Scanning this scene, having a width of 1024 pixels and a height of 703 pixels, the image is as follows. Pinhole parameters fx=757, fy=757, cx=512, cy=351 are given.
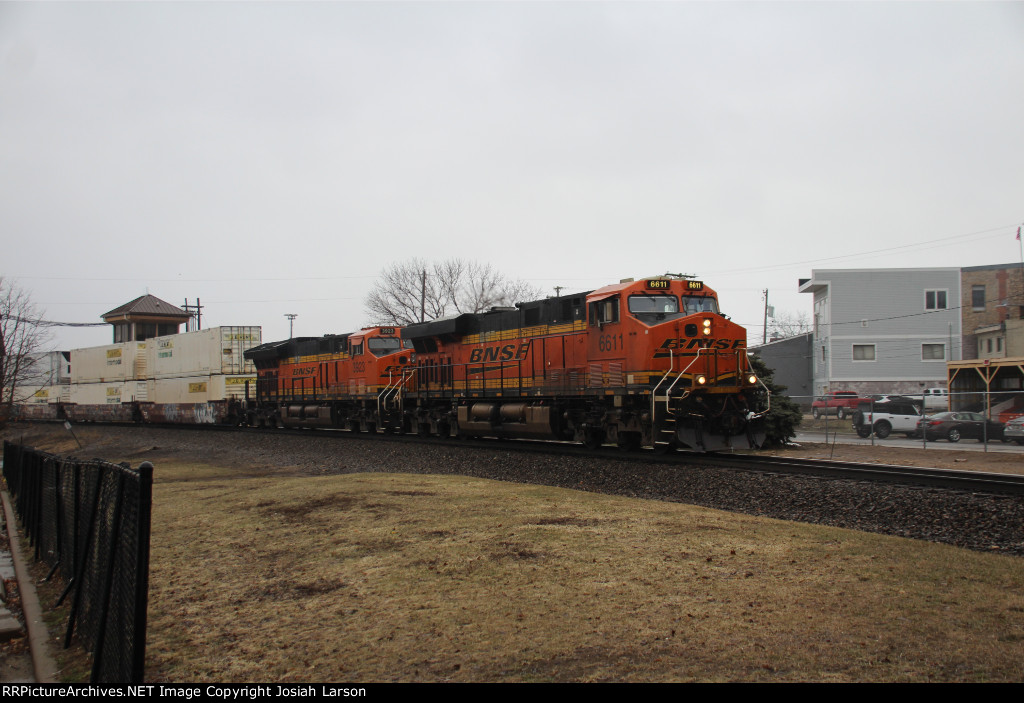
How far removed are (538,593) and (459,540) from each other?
2.02 m

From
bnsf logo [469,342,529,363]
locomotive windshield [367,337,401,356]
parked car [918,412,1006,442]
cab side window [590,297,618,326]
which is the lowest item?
parked car [918,412,1006,442]

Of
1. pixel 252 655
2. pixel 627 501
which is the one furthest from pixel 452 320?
pixel 252 655

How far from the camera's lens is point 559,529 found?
827 cm

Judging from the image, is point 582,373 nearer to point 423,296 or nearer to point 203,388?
point 203,388

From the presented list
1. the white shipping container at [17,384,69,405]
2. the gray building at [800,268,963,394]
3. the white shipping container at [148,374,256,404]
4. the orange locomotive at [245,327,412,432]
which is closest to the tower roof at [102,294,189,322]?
the white shipping container at [17,384,69,405]

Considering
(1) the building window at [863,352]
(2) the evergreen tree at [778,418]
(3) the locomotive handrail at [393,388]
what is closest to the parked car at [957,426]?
(2) the evergreen tree at [778,418]

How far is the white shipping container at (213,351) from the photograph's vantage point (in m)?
37.9

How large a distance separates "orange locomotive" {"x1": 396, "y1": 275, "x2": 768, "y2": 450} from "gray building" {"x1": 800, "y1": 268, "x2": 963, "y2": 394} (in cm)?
3602

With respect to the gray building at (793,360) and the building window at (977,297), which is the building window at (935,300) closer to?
the building window at (977,297)

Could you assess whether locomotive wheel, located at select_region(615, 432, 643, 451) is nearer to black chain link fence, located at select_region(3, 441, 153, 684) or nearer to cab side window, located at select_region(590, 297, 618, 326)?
cab side window, located at select_region(590, 297, 618, 326)

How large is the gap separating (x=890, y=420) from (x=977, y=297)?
28.1 meters

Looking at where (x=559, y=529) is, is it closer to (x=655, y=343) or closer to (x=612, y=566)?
(x=612, y=566)

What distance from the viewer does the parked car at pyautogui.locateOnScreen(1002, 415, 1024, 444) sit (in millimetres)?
22281

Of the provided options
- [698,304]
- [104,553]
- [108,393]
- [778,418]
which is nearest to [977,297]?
[778,418]
